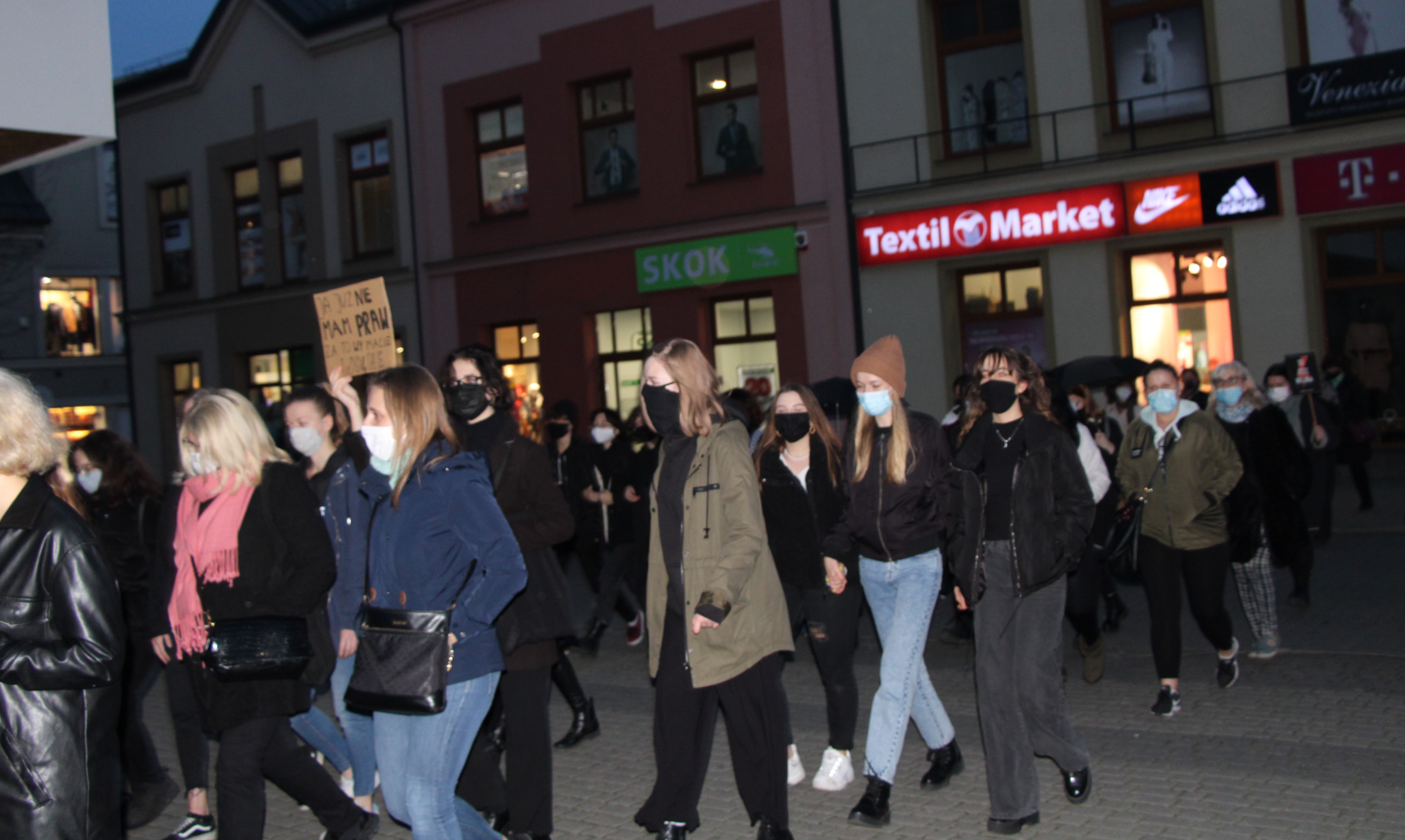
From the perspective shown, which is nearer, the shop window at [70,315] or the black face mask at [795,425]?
the black face mask at [795,425]

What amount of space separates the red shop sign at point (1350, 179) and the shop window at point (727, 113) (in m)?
7.43

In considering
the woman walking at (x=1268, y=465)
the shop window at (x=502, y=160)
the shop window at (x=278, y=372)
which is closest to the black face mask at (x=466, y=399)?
the woman walking at (x=1268, y=465)

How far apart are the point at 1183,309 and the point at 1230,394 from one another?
8.13 meters

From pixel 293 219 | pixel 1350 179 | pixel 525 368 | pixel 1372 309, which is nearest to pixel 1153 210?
pixel 1350 179

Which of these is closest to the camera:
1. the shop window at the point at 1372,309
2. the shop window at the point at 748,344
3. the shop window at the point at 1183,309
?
the shop window at the point at 1372,309

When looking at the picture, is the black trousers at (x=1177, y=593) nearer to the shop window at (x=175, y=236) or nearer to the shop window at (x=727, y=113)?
the shop window at (x=727, y=113)

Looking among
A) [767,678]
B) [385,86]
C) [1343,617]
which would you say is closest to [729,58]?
[385,86]

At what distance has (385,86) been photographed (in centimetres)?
2225

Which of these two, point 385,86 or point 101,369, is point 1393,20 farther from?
point 101,369

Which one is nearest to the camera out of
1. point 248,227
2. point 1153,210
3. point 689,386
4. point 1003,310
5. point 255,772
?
point 255,772

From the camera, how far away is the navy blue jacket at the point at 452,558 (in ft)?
13.5

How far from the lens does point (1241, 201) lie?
1533cm

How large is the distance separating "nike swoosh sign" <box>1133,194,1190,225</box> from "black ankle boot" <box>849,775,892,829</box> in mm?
12287

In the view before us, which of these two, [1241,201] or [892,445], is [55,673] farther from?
[1241,201]
